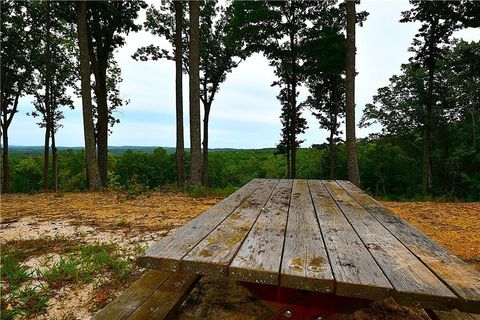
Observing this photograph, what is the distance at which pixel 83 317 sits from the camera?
2135mm

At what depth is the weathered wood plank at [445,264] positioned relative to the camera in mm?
954

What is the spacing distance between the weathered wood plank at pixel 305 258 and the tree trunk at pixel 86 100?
8.55 metres

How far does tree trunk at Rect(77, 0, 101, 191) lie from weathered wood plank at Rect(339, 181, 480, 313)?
8954 mm

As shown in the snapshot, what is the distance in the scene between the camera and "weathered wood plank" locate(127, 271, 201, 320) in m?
1.49

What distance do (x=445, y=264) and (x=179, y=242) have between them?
47.3 inches

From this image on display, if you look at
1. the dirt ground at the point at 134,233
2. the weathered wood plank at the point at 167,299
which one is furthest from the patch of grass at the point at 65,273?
the weathered wood plank at the point at 167,299

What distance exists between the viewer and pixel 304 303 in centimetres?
140

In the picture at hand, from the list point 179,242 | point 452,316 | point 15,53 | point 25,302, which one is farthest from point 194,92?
point 15,53

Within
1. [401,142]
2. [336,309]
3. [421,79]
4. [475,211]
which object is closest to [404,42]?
[421,79]

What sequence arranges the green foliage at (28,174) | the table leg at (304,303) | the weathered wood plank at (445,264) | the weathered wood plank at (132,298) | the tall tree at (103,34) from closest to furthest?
the weathered wood plank at (445,264)
the table leg at (304,303)
the weathered wood plank at (132,298)
the tall tree at (103,34)
the green foliage at (28,174)

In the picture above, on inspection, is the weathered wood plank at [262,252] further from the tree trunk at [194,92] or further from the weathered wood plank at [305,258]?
the tree trunk at [194,92]

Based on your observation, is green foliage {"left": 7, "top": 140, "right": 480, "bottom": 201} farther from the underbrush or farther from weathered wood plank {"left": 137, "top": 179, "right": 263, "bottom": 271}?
weathered wood plank {"left": 137, "top": 179, "right": 263, "bottom": 271}

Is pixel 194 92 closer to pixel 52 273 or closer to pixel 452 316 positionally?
pixel 52 273

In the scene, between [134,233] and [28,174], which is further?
[28,174]
